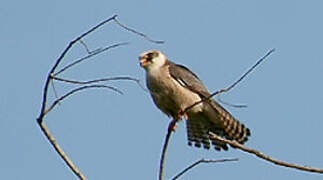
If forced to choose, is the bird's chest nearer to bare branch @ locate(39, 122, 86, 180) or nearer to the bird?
the bird

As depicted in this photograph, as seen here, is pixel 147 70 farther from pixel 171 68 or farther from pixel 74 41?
pixel 74 41

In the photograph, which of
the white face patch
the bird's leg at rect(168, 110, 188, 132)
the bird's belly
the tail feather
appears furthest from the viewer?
the tail feather

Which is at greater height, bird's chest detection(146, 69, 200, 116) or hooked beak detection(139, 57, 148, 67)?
hooked beak detection(139, 57, 148, 67)

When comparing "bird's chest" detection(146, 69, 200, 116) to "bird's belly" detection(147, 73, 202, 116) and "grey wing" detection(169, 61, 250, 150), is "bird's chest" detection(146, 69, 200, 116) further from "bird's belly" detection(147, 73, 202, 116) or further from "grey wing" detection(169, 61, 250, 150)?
"grey wing" detection(169, 61, 250, 150)

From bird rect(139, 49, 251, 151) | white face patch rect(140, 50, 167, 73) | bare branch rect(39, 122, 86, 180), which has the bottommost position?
bare branch rect(39, 122, 86, 180)

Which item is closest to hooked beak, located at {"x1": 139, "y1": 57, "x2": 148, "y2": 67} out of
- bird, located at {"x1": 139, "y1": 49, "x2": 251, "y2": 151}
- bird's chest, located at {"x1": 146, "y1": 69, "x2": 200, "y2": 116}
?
bird, located at {"x1": 139, "y1": 49, "x2": 251, "y2": 151}

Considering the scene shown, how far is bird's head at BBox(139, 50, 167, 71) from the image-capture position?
7.54 metres

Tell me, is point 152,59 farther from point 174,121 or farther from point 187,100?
point 174,121

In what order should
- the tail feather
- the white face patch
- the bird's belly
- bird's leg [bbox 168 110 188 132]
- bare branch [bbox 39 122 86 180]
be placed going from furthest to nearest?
the tail feather → the white face patch → the bird's belly → bird's leg [bbox 168 110 188 132] → bare branch [bbox 39 122 86 180]

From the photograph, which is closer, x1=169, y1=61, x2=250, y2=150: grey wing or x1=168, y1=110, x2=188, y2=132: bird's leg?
x1=168, y1=110, x2=188, y2=132: bird's leg

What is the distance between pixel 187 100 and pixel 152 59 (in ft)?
2.10

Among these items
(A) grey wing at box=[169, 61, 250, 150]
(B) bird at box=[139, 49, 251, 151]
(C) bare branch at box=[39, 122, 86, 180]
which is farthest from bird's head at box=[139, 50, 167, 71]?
(C) bare branch at box=[39, 122, 86, 180]

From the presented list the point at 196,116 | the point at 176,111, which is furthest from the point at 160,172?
the point at 196,116

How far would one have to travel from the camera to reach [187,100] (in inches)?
291
